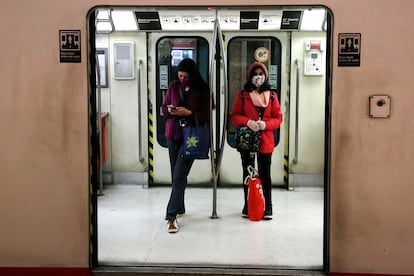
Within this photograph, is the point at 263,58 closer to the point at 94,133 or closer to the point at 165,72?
the point at 165,72

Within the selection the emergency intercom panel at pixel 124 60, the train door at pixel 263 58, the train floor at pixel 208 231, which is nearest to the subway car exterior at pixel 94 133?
the train floor at pixel 208 231

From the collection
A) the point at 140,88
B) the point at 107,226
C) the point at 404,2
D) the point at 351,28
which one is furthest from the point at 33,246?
the point at 140,88

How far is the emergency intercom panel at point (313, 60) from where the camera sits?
275 inches

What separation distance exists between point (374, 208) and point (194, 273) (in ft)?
4.47

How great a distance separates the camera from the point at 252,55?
7.12 meters

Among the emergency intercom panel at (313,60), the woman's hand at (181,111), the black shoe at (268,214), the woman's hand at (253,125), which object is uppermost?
the emergency intercom panel at (313,60)

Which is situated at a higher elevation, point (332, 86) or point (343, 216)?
point (332, 86)

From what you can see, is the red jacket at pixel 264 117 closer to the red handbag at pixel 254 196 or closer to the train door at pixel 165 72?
the red handbag at pixel 254 196

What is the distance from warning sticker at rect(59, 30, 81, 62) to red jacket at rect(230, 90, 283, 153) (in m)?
2.29

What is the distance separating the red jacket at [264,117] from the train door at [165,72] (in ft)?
5.05

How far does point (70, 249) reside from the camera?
3943 mm

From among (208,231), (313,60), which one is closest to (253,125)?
(208,231)

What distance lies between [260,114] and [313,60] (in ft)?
5.47

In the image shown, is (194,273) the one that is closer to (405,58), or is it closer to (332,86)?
(332,86)
